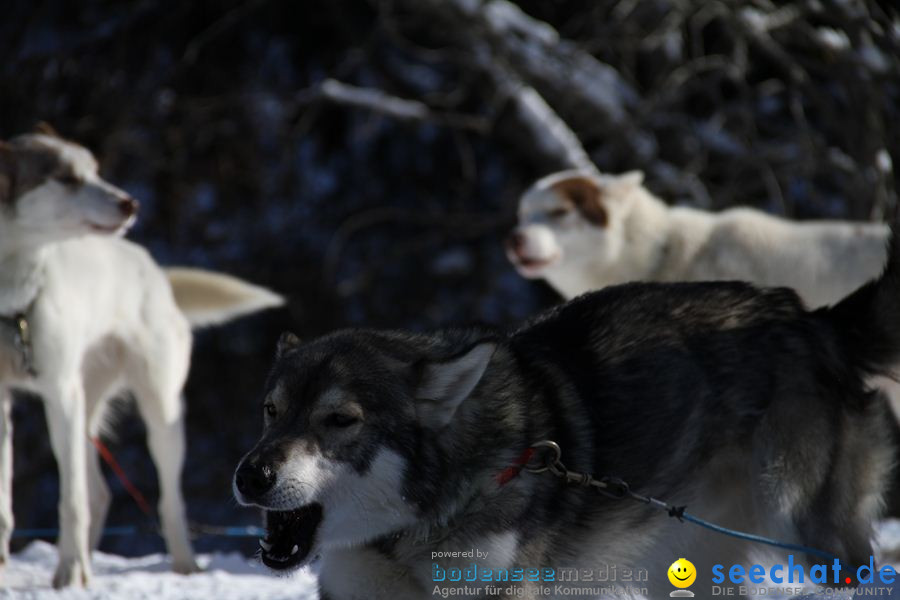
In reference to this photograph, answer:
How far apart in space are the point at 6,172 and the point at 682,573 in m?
3.17

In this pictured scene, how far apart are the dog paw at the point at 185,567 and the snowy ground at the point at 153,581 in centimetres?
4

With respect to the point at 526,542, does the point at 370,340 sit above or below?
above

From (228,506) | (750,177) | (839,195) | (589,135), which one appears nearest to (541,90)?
(589,135)

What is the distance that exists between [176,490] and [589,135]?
6.23m

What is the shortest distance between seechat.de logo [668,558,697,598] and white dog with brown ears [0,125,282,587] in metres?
2.30

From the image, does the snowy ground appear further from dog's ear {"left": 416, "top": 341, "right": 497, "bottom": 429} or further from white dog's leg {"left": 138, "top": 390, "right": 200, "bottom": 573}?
dog's ear {"left": 416, "top": 341, "right": 497, "bottom": 429}

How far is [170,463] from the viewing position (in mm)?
5316

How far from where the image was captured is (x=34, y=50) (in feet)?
33.8

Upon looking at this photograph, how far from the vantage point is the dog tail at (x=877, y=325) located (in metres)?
3.26

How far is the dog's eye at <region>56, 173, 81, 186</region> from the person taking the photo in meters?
4.94

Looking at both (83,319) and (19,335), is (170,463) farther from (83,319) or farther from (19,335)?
(19,335)

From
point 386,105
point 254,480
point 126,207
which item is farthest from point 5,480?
point 386,105

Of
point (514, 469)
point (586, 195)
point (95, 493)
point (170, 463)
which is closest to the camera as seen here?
point (514, 469)

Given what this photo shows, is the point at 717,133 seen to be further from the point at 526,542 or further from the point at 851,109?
the point at 526,542
